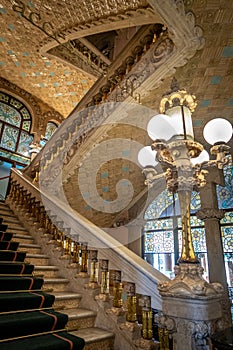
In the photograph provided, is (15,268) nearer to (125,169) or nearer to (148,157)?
(148,157)

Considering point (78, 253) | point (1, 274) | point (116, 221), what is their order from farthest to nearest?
point (116, 221), point (78, 253), point (1, 274)

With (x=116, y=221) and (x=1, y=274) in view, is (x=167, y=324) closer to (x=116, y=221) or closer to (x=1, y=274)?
(x=1, y=274)

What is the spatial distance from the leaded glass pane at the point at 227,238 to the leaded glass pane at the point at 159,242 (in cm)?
134

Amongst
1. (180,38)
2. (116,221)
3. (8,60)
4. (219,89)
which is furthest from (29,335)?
(8,60)

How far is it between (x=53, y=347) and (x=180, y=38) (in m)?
3.23

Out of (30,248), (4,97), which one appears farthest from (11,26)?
(30,248)

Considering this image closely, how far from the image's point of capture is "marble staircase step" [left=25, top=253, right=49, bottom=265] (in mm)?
2955

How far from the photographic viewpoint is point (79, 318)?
207 centimetres

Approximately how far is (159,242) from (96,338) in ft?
16.5

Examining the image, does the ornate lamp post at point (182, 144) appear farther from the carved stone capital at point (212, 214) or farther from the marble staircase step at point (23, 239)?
the carved stone capital at point (212, 214)

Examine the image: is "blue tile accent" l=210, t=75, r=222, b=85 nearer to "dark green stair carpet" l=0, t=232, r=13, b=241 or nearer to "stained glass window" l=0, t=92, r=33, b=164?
"dark green stair carpet" l=0, t=232, r=13, b=241

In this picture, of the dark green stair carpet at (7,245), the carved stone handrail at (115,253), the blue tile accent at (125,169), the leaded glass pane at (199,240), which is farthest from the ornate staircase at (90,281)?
the leaded glass pane at (199,240)

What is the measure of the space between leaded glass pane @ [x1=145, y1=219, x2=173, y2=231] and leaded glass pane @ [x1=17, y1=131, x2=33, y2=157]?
4621mm

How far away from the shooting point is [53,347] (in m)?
1.55
